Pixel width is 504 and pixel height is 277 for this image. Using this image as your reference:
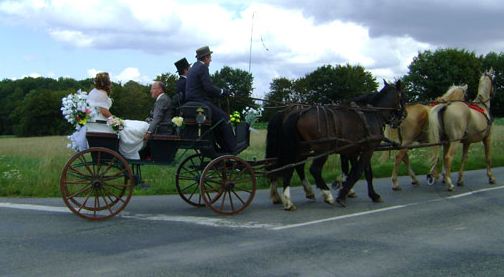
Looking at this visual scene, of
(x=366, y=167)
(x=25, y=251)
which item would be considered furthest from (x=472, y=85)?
(x=25, y=251)

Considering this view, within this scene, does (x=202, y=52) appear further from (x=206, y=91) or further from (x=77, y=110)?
(x=77, y=110)

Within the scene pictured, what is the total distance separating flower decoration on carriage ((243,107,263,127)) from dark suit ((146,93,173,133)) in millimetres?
1425

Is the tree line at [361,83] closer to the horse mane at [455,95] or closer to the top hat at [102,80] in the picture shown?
the horse mane at [455,95]

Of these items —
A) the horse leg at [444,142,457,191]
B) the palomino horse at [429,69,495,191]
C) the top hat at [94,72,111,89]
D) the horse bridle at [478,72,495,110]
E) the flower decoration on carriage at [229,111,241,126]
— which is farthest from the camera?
the horse bridle at [478,72,495,110]

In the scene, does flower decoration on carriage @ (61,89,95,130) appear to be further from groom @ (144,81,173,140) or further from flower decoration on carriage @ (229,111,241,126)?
flower decoration on carriage @ (229,111,241,126)

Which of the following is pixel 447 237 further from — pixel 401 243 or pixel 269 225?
pixel 269 225

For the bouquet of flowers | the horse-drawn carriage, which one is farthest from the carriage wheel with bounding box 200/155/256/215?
the bouquet of flowers

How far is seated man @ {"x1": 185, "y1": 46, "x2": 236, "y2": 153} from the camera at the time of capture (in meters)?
8.68

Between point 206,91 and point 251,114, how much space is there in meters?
1.18

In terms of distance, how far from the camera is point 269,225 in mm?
7652

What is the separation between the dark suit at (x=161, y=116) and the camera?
341 inches

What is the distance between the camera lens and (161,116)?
28.6 ft

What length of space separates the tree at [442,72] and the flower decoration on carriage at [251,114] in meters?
72.0

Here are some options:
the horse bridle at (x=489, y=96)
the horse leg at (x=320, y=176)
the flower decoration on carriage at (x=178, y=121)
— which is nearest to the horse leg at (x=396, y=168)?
the horse bridle at (x=489, y=96)
